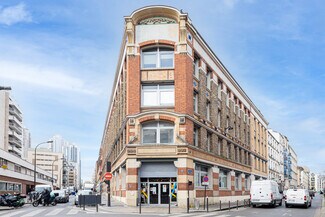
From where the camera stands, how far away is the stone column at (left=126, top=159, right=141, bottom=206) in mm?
32562

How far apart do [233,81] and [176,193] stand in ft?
79.1

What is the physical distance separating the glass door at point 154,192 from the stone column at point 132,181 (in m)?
1.40

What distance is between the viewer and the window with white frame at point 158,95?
34.1 metres

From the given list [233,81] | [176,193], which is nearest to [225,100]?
[233,81]

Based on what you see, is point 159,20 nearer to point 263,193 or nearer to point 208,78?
point 208,78

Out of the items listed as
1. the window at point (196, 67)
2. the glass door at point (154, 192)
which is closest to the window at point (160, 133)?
the glass door at point (154, 192)

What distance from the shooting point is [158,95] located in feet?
112

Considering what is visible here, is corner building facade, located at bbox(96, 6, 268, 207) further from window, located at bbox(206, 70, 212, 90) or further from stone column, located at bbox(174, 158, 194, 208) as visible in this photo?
window, located at bbox(206, 70, 212, 90)

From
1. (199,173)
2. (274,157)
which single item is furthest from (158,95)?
(274,157)

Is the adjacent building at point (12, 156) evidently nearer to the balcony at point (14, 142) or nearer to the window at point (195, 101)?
the balcony at point (14, 142)

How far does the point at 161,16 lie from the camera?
3466 cm

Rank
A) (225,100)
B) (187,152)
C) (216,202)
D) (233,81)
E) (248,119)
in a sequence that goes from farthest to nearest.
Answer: (248,119) < (233,81) < (225,100) < (216,202) < (187,152)

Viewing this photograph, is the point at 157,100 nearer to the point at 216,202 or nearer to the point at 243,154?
the point at 216,202

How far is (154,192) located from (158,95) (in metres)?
7.76
